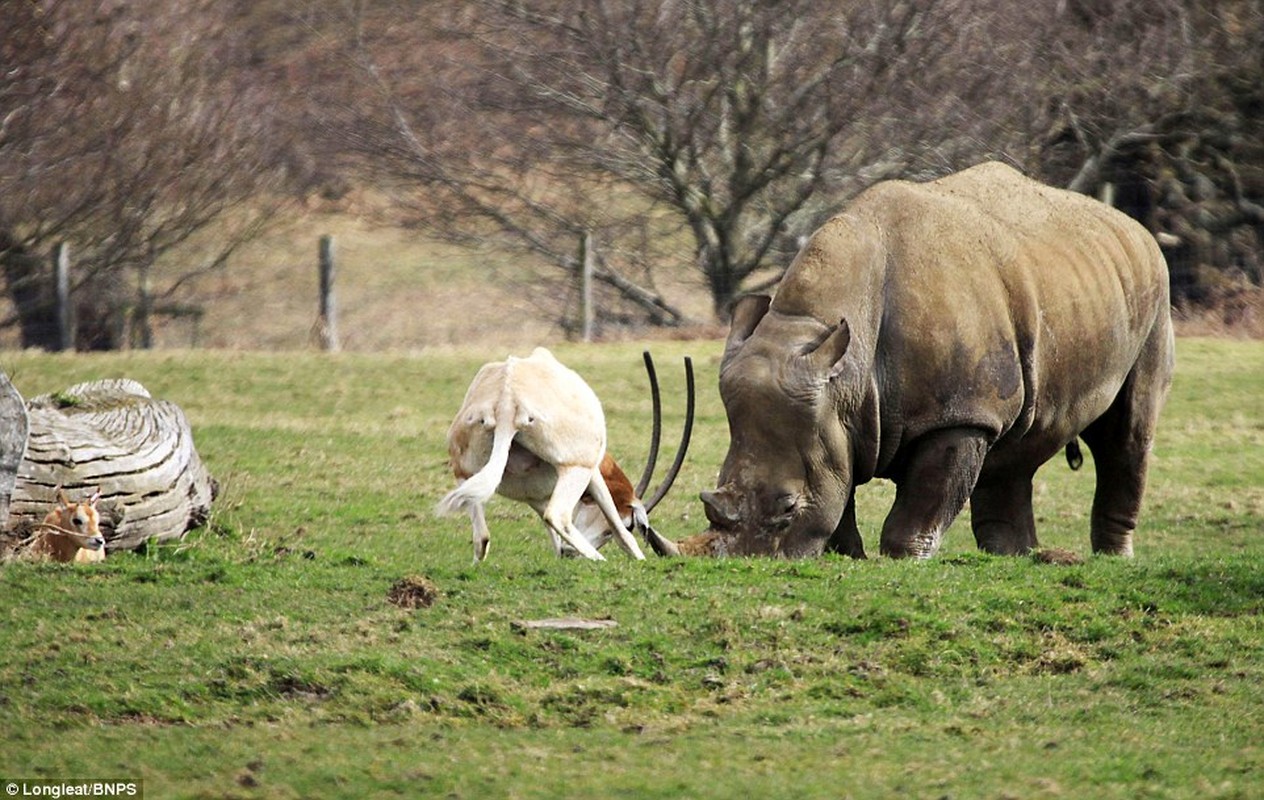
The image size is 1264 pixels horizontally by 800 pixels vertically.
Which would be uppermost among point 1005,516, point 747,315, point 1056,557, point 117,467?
point 747,315

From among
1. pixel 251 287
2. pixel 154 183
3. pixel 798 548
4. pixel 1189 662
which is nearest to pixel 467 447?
pixel 798 548

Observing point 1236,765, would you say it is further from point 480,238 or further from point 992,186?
point 480,238

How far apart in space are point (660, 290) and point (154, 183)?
7.75 meters

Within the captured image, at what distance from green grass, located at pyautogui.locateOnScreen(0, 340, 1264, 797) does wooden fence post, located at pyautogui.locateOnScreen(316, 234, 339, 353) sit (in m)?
12.8

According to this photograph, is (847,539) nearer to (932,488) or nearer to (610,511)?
(932,488)

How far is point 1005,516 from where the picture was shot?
12664 mm

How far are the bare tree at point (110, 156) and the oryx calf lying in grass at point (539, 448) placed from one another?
16.2m

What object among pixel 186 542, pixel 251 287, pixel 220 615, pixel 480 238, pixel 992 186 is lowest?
pixel 251 287

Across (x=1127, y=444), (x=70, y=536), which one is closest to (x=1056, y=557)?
(x=1127, y=444)

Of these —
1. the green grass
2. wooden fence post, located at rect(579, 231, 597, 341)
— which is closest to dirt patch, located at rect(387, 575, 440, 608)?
the green grass

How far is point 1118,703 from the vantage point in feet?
26.2

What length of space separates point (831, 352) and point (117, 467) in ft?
13.9

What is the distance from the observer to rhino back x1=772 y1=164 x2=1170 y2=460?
1066 cm

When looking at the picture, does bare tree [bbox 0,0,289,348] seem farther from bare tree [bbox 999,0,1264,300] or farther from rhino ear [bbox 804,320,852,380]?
rhino ear [bbox 804,320,852,380]
